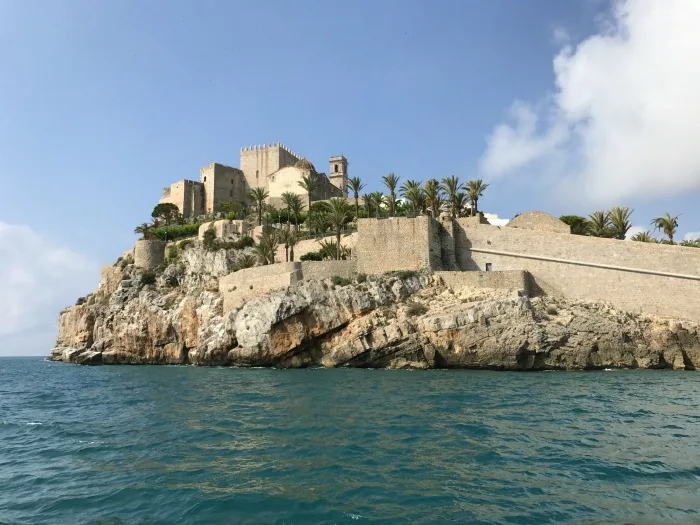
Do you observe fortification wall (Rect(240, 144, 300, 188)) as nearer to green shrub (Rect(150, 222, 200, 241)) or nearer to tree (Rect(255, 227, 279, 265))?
green shrub (Rect(150, 222, 200, 241))

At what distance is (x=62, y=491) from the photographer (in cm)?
823

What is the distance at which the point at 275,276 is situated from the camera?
109 feet

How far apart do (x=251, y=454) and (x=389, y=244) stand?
24.0 m

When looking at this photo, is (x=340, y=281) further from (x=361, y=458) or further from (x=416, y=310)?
(x=361, y=458)

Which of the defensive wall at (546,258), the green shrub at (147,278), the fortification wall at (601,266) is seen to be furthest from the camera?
the green shrub at (147,278)

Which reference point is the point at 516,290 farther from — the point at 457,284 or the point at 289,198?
the point at 289,198

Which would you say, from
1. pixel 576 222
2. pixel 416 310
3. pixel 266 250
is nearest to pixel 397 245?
pixel 416 310

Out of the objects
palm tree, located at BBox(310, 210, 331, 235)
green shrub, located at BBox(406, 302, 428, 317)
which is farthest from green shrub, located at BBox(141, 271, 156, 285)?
green shrub, located at BBox(406, 302, 428, 317)

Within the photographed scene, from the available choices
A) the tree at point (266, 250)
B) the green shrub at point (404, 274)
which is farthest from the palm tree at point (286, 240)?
the green shrub at point (404, 274)

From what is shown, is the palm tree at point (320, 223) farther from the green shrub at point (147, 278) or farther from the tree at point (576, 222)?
the tree at point (576, 222)

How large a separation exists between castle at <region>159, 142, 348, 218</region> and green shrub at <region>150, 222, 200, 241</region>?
616cm

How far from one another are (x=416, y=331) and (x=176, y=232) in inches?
1259

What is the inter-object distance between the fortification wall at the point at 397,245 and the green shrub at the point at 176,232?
23.7 metres

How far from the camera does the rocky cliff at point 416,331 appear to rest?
26.4 metres
